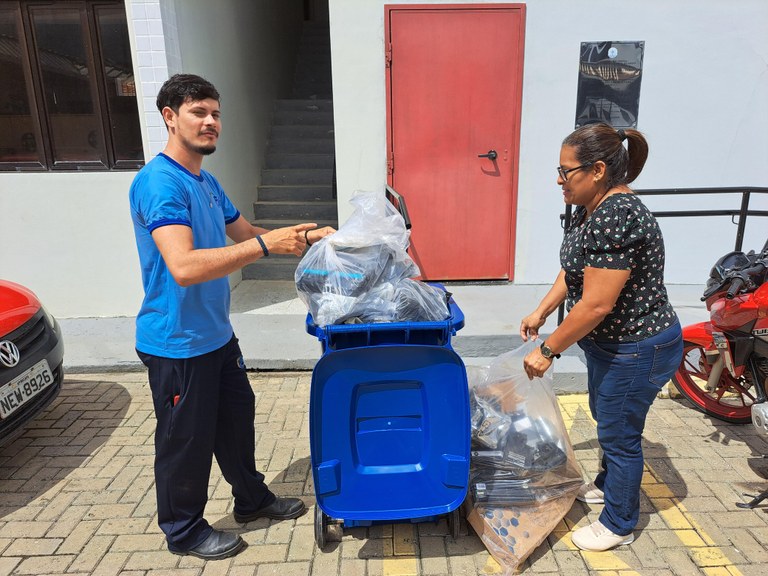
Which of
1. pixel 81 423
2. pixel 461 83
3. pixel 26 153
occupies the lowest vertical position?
pixel 81 423

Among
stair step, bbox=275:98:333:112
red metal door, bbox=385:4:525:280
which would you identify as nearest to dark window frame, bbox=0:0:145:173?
red metal door, bbox=385:4:525:280

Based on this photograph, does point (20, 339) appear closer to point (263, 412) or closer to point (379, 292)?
point (263, 412)

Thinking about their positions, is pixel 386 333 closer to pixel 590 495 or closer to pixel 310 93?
pixel 590 495

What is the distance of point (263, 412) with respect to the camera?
3639 mm

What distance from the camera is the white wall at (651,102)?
4883 millimetres

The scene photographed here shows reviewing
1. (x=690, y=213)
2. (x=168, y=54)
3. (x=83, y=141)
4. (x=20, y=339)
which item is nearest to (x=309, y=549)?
(x=20, y=339)

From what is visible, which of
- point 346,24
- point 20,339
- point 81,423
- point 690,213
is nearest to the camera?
point 20,339

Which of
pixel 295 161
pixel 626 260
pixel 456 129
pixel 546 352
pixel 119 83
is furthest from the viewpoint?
pixel 295 161

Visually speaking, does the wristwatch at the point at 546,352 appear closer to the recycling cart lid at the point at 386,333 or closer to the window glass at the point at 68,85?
the recycling cart lid at the point at 386,333

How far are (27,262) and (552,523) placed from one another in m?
4.96

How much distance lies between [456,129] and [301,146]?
2877mm

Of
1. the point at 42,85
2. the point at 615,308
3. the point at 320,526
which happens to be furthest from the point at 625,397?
the point at 42,85

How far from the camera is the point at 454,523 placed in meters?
2.44

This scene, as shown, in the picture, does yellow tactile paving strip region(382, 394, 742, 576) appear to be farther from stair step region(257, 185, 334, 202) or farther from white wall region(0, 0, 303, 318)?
stair step region(257, 185, 334, 202)
